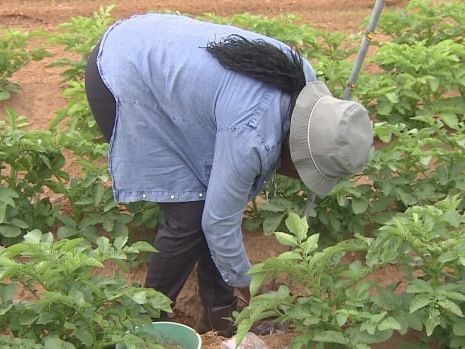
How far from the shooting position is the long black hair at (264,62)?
2527mm

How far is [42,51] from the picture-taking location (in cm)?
459

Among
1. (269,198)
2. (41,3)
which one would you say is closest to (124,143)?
(269,198)

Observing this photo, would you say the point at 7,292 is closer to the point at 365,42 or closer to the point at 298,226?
the point at 298,226

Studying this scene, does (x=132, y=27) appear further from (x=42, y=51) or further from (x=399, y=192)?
(x=42, y=51)

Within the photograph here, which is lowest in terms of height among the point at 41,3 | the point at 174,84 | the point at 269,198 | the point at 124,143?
the point at 41,3

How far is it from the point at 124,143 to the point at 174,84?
0.96 ft

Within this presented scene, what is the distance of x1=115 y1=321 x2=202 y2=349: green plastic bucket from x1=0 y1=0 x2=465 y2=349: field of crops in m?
0.10

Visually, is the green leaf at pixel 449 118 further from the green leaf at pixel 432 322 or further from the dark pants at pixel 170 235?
the green leaf at pixel 432 322

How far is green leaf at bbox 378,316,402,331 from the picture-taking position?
93.6 inches

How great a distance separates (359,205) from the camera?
11.1 ft

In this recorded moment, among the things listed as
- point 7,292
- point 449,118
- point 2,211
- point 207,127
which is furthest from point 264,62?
point 449,118

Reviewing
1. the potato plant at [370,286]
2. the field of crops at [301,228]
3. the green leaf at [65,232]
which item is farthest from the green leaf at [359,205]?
the green leaf at [65,232]

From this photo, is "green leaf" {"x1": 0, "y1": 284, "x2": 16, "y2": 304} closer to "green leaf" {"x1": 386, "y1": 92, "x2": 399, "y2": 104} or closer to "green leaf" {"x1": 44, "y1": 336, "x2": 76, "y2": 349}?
"green leaf" {"x1": 44, "y1": 336, "x2": 76, "y2": 349}

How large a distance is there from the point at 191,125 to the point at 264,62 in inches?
12.3
